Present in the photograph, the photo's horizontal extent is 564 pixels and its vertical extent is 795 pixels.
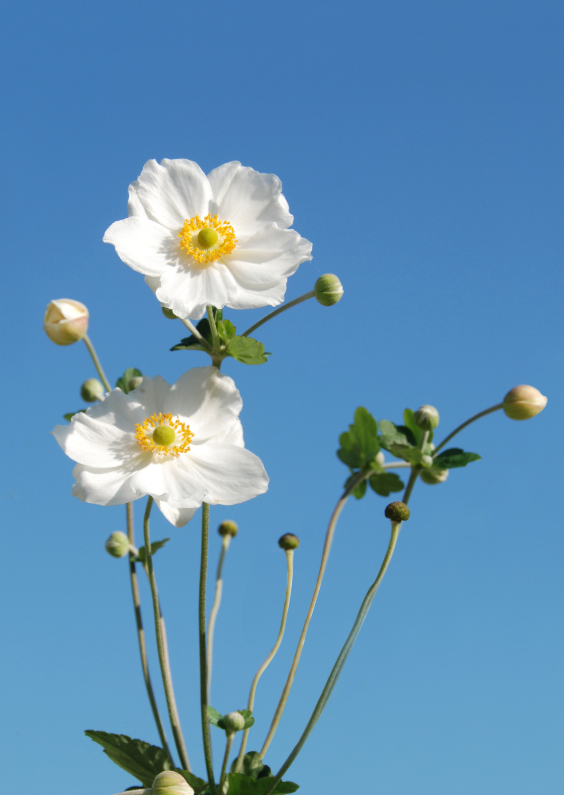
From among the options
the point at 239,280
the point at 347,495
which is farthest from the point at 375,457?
the point at 239,280

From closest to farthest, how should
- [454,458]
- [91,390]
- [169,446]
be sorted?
[169,446] → [454,458] → [91,390]

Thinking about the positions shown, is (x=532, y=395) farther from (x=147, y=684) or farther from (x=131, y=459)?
(x=147, y=684)

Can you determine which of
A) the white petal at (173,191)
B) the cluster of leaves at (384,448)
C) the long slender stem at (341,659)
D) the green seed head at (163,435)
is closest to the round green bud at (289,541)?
the cluster of leaves at (384,448)

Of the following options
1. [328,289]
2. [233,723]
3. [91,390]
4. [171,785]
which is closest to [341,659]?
[233,723]


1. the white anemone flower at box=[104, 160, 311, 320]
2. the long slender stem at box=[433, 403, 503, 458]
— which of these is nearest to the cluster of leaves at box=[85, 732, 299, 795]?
the long slender stem at box=[433, 403, 503, 458]

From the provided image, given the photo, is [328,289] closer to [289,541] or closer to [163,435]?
[163,435]

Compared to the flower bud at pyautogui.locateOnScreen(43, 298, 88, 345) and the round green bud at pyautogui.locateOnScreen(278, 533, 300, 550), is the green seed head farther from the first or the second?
the round green bud at pyautogui.locateOnScreen(278, 533, 300, 550)
